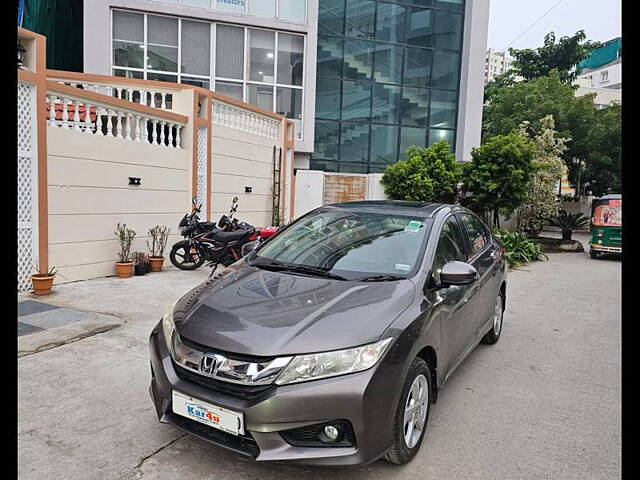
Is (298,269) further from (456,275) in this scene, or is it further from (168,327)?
(456,275)

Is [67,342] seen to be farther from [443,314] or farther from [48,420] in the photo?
[443,314]

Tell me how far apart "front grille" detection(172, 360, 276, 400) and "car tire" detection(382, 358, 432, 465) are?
723mm

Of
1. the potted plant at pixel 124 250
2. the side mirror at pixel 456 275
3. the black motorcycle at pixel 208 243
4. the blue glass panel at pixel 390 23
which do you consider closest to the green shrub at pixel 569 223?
the blue glass panel at pixel 390 23

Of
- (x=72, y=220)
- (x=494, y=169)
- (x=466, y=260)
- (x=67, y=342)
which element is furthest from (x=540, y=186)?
(x=67, y=342)

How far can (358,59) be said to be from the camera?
16812mm

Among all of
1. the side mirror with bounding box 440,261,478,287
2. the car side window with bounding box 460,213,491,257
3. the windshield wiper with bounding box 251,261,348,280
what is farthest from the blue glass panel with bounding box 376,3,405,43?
the side mirror with bounding box 440,261,478,287

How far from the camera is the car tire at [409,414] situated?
256cm

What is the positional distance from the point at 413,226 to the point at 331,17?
14.7 m

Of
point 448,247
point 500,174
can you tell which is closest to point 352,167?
point 500,174

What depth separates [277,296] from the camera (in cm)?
289

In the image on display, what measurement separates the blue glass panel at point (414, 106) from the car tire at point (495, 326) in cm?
1319

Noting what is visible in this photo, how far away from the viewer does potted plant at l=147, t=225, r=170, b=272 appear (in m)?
7.76

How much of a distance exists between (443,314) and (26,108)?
5.49 m

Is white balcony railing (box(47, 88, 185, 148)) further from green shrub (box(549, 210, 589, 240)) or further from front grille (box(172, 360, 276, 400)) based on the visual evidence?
green shrub (box(549, 210, 589, 240))
